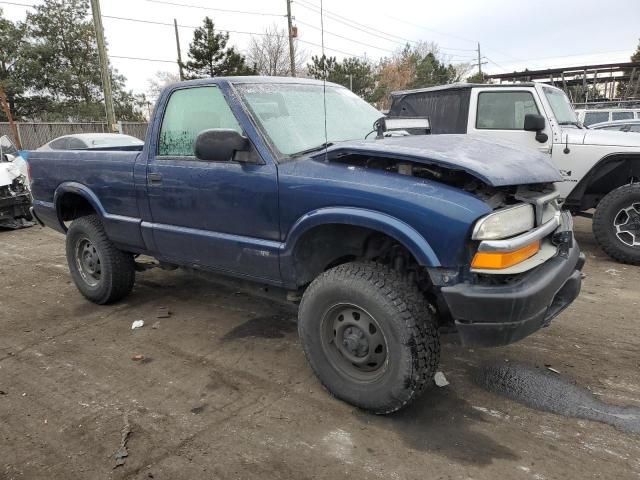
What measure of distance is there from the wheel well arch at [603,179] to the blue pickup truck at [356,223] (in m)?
3.37

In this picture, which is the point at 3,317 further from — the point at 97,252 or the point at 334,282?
the point at 334,282

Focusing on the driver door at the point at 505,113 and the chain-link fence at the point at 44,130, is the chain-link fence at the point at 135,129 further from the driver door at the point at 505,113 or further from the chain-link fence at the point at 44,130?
the driver door at the point at 505,113

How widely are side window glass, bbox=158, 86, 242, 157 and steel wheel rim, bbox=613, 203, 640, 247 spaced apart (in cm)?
491

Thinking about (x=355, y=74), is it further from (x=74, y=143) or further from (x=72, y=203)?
(x=72, y=203)

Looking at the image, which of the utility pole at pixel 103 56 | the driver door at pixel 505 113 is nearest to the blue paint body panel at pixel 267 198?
the driver door at pixel 505 113

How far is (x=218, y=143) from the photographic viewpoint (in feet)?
9.76

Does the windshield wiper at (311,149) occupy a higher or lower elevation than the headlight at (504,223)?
higher

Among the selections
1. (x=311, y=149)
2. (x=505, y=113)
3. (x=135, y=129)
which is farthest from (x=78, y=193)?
(x=135, y=129)

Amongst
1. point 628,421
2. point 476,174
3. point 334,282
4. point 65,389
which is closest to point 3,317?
point 65,389

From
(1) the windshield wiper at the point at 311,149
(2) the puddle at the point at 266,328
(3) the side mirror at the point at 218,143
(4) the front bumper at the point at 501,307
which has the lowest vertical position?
(2) the puddle at the point at 266,328

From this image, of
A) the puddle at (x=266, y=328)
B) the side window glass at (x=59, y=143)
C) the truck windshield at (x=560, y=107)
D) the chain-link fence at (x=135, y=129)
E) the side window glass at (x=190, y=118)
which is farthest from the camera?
the chain-link fence at (x=135, y=129)

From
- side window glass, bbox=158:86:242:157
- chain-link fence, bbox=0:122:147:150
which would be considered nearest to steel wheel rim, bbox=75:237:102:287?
side window glass, bbox=158:86:242:157

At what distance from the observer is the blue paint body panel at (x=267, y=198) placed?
246 cm

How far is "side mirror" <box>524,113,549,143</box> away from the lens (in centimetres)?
611
